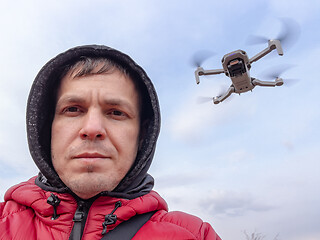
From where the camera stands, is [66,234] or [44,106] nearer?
[66,234]

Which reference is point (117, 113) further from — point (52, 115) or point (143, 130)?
point (52, 115)

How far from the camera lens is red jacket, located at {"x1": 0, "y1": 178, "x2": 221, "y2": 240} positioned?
6.42 ft

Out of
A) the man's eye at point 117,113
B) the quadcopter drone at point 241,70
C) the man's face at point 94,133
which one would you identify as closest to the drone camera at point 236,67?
the quadcopter drone at point 241,70

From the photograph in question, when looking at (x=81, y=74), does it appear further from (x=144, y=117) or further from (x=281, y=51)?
(x=281, y=51)

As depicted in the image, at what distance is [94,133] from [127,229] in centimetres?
70

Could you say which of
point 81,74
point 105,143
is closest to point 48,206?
point 105,143

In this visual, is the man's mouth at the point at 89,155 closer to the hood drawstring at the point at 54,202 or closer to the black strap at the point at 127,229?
the hood drawstring at the point at 54,202

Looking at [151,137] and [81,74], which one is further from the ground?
[81,74]

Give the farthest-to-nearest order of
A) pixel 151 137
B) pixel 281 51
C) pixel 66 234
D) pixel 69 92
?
1. pixel 281 51
2. pixel 151 137
3. pixel 69 92
4. pixel 66 234

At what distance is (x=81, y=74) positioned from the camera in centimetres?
235

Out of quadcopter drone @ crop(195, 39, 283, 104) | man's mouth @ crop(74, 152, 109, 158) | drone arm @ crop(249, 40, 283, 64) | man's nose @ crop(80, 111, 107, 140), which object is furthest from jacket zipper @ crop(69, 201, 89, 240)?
drone arm @ crop(249, 40, 283, 64)

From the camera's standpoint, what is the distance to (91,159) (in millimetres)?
2031

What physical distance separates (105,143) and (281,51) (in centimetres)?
988

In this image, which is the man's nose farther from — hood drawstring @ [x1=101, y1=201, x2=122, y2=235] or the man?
hood drawstring @ [x1=101, y1=201, x2=122, y2=235]
